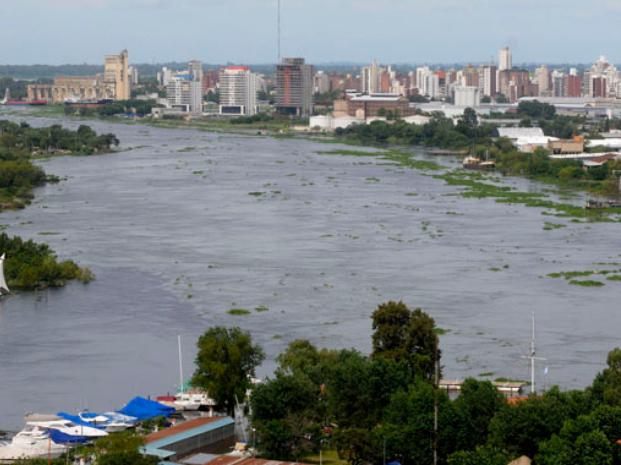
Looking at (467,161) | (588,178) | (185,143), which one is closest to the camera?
(588,178)

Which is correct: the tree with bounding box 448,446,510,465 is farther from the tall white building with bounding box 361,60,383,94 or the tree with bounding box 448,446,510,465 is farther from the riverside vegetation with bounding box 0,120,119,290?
the tall white building with bounding box 361,60,383,94

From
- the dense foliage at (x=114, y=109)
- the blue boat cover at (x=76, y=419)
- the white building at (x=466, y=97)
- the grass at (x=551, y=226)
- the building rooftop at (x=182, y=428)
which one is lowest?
the blue boat cover at (x=76, y=419)

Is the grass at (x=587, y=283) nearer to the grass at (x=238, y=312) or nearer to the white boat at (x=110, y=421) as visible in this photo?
the grass at (x=238, y=312)

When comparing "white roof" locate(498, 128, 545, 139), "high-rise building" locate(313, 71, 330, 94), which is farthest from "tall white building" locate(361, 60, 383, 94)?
"white roof" locate(498, 128, 545, 139)

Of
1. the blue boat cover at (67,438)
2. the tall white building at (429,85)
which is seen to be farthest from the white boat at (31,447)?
the tall white building at (429,85)

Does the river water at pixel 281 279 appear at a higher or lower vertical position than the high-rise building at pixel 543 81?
lower

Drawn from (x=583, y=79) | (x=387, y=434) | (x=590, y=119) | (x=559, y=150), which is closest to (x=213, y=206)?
(x=559, y=150)

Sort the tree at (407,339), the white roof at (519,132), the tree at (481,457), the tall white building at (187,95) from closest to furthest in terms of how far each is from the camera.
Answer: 1. the tree at (481,457)
2. the tree at (407,339)
3. the white roof at (519,132)
4. the tall white building at (187,95)

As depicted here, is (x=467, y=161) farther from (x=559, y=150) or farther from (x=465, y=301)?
(x=465, y=301)
